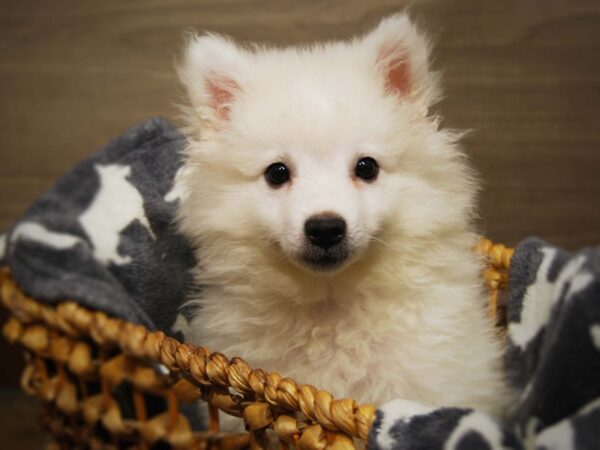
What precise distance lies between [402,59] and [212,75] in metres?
0.45

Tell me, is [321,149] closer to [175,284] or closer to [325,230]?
[325,230]

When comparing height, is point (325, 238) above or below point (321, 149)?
below

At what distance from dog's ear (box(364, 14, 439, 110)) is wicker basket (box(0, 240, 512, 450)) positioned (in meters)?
0.51

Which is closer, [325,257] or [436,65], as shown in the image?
[325,257]

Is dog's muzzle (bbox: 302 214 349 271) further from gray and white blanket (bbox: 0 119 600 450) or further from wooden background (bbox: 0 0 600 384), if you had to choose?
wooden background (bbox: 0 0 600 384)

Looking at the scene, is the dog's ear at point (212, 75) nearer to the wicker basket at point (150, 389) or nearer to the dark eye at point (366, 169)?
the dark eye at point (366, 169)

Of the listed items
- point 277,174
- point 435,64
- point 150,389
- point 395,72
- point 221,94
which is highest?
point 435,64

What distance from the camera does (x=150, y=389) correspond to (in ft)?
4.45

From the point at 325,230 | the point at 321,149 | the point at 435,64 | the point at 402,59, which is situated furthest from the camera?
the point at 435,64

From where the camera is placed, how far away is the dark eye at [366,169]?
4.41 feet

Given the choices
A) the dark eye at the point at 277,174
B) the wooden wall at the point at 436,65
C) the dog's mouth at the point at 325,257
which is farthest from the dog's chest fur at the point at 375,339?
the wooden wall at the point at 436,65

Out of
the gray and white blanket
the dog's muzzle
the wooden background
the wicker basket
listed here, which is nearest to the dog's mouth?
the dog's muzzle

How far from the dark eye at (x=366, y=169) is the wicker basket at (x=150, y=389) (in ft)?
1.54

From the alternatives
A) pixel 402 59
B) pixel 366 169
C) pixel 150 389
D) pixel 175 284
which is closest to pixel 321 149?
pixel 366 169
